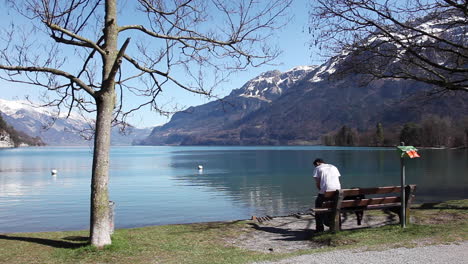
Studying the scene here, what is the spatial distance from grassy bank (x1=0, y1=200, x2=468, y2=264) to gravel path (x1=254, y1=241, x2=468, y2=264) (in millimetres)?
540

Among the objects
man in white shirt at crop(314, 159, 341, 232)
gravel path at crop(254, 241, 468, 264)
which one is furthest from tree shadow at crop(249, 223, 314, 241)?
gravel path at crop(254, 241, 468, 264)

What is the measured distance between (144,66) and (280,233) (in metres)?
6.65

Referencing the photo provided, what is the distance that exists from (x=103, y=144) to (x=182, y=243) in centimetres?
359

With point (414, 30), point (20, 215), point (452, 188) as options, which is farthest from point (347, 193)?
point (452, 188)

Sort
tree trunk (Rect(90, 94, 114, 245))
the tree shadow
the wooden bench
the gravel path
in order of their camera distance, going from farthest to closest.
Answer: the tree shadow, the wooden bench, tree trunk (Rect(90, 94, 114, 245)), the gravel path

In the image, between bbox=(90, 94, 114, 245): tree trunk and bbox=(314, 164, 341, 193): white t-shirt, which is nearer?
bbox=(90, 94, 114, 245): tree trunk

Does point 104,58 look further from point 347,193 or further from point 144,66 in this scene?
point 347,193

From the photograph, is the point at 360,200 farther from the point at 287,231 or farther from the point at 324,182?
the point at 287,231

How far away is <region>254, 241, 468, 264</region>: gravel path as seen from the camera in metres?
8.59

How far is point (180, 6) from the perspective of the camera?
11906 mm

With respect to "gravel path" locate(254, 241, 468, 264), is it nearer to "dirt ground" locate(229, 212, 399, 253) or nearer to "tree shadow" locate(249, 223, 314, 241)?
"dirt ground" locate(229, 212, 399, 253)

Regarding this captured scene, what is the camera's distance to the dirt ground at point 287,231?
11502mm

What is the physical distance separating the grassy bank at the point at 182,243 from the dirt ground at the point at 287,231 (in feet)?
1.30

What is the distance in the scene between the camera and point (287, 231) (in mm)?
13484
